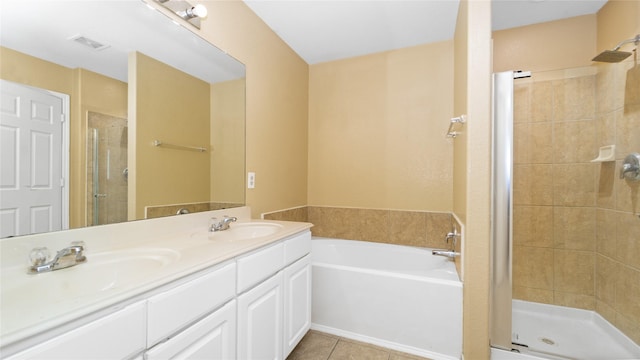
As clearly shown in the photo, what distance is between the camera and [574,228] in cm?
185

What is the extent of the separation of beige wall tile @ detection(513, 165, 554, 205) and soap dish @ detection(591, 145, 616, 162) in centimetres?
25

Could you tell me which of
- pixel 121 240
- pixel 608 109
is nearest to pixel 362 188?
pixel 608 109

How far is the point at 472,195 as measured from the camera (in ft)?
4.90

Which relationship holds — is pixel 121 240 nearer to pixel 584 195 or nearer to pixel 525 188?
pixel 525 188

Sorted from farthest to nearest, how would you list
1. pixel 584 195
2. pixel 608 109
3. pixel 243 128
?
pixel 243 128 → pixel 584 195 → pixel 608 109

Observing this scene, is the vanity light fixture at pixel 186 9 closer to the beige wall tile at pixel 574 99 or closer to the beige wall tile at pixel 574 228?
the beige wall tile at pixel 574 99

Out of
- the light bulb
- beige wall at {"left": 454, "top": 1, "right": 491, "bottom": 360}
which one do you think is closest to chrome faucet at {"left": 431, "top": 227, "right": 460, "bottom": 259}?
beige wall at {"left": 454, "top": 1, "right": 491, "bottom": 360}

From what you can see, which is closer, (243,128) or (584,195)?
(584,195)

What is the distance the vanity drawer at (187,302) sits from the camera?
29.9 inches

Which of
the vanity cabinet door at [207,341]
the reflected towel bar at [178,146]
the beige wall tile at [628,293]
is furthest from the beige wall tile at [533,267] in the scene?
the reflected towel bar at [178,146]

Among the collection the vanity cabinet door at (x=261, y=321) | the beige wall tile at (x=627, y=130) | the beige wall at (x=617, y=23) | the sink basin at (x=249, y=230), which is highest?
the beige wall at (x=617, y=23)

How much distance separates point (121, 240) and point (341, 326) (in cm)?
158

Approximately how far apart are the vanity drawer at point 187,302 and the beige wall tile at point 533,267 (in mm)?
2139

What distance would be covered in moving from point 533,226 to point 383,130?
147 cm
